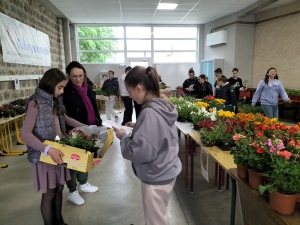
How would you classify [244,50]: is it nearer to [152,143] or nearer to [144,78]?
[144,78]

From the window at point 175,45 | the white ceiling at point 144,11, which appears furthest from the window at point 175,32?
the white ceiling at point 144,11

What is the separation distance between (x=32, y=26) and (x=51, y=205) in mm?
5322

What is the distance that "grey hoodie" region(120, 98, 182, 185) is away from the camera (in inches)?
47.0

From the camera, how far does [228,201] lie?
2.47 meters

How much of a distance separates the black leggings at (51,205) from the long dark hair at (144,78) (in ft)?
3.44

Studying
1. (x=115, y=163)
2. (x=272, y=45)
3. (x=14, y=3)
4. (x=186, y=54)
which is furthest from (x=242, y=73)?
(x=14, y=3)

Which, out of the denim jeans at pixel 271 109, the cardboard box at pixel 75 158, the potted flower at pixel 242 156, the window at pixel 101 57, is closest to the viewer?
the potted flower at pixel 242 156

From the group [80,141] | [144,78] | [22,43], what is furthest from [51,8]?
[144,78]

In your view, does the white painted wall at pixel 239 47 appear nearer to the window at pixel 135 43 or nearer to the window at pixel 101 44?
the window at pixel 135 43

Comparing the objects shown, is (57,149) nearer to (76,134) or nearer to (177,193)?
(76,134)

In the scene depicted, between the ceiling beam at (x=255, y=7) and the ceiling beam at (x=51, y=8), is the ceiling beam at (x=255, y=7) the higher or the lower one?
the lower one

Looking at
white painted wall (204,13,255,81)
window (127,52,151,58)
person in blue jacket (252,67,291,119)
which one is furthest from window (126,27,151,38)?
person in blue jacket (252,67,291,119)

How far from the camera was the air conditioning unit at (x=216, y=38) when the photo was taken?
8258mm

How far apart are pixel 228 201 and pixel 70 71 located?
204cm
